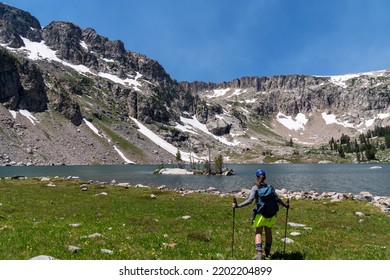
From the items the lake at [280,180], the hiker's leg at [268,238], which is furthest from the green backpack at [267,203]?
the lake at [280,180]

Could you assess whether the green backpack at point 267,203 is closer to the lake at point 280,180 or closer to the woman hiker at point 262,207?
the woman hiker at point 262,207

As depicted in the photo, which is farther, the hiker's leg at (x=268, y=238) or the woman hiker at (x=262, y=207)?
the hiker's leg at (x=268, y=238)

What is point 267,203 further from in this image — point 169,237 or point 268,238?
point 169,237

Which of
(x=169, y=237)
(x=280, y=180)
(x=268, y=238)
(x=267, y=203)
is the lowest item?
(x=280, y=180)

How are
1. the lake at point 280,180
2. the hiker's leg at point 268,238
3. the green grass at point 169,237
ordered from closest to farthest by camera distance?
the hiker's leg at point 268,238, the green grass at point 169,237, the lake at point 280,180

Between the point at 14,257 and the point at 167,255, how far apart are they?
6523mm

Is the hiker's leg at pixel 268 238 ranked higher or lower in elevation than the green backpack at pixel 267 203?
lower

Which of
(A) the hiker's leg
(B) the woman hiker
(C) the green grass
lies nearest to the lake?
(C) the green grass

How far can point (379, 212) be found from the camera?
37156 mm

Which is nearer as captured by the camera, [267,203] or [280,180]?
[267,203]

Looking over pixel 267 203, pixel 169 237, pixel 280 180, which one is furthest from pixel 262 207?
pixel 280 180

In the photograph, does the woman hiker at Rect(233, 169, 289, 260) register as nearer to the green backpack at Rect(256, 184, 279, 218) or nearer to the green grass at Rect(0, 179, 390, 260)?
the green backpack at Rect(256, 184, 279, 218)
